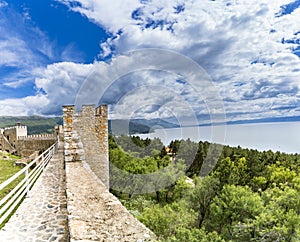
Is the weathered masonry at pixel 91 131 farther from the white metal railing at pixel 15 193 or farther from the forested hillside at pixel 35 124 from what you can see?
the forested hillside at pixel 35 124

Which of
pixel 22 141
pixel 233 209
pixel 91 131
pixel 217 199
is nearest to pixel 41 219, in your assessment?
pixel 91 131

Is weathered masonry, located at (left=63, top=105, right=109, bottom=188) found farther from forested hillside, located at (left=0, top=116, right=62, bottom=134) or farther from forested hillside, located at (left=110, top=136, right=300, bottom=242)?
forested hillside, located at (left=0, top=116, right=62, bottom=134)

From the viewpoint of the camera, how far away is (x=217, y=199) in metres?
17.2

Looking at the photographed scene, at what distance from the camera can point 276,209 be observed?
14039 millimetres

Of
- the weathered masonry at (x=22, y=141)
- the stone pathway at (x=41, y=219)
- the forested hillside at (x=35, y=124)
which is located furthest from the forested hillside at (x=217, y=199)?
the forested hillside at (x=35, y=124)

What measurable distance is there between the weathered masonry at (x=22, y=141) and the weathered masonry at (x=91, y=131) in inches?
445

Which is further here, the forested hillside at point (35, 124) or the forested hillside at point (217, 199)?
the forested hillside at point (35, 124)

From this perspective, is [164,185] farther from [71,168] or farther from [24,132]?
[71,168]

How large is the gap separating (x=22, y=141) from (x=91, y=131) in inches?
596

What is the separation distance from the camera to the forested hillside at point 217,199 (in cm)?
1225

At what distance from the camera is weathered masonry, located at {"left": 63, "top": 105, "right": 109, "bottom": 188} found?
970 cm

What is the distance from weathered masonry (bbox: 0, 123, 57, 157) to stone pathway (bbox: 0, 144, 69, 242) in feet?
49.8

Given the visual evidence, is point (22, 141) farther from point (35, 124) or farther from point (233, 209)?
point (35, 124)

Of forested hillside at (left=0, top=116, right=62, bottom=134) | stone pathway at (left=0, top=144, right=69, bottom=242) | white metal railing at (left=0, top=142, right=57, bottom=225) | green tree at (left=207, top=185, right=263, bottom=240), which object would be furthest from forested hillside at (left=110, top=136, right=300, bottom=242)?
forested hillside at (left=0, top=116, right=62, bottom=134)
